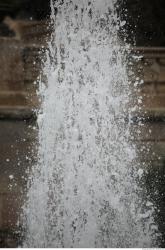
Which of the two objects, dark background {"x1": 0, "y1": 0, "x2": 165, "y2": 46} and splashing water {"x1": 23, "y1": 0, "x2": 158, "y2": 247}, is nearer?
splashing water {"x1": 23, "y1": 0, "x2": 158, "y2": 247}

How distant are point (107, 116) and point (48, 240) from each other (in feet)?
3.72

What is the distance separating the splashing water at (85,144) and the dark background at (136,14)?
0.65 feet

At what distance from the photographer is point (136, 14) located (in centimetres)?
453

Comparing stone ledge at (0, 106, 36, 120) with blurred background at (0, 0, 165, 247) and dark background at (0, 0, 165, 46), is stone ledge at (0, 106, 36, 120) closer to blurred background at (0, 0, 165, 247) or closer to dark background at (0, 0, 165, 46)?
blurred background at (0, 0, 165, 247)

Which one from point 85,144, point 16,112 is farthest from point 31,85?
point 85,144

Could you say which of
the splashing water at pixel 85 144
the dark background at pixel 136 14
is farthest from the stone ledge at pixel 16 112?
the dark background at pixel 136 14

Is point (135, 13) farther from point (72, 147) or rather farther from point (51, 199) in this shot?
point (51, 199)

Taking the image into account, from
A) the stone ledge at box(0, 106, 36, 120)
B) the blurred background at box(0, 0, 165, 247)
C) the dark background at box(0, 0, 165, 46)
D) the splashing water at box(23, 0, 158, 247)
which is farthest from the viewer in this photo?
the dark background at box(0, 0, 165, 46)

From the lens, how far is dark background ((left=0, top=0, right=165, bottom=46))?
438cm

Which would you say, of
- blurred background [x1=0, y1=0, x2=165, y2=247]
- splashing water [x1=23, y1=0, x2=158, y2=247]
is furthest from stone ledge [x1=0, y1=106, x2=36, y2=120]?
splashing water [x1=23, y1=0, x2=158, y2=247]

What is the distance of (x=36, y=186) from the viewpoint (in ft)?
11.9

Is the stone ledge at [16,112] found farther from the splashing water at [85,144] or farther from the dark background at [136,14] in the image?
the dark background at [136,14]

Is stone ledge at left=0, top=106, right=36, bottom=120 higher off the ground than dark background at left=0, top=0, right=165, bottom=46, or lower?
lower

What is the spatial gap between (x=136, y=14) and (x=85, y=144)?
5.02 feet
